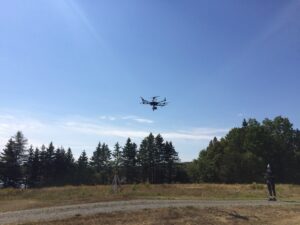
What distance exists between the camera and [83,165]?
407 feet

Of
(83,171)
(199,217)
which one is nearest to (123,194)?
(199,217)

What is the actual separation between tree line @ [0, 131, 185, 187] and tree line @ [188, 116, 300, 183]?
10.8 m

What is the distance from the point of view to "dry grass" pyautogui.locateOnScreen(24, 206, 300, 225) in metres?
16.8

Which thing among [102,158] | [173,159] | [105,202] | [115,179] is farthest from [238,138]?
[105,202]

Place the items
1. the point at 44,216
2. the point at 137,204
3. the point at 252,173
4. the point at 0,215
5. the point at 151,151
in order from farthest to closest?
the point at 151,151
the point at 252,173
the point at 137,204
the point at 0,215
the point at 44,216

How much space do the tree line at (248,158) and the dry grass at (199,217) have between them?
223 feet

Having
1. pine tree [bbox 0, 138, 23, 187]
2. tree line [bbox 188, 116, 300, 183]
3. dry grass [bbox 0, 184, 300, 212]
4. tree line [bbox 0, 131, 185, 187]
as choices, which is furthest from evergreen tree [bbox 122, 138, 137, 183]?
dry grass [bbox 0, 184, 300, 212]

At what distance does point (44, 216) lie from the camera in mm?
17703

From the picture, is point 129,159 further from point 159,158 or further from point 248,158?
point 248,158

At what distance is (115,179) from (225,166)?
64.7 m

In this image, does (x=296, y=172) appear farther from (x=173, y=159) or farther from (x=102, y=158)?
(x=102, y=158)

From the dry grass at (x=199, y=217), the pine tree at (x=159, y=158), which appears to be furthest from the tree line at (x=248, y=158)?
the dry grass at (x=199, y=217)

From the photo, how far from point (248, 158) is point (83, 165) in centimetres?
5397

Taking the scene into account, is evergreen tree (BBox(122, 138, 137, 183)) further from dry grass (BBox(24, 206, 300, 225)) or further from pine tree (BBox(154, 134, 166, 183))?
dry grass (BBox(24, 206, 300, 225))
